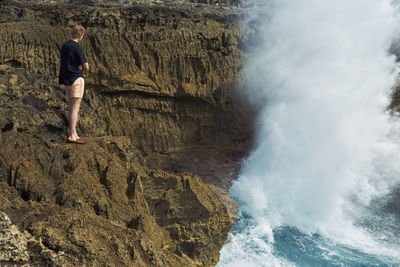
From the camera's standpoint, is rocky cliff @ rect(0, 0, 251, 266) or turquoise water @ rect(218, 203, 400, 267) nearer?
rocky cliff @ rect(0, 0, 251, 266)

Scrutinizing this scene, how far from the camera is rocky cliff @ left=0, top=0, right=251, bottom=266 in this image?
118 inches

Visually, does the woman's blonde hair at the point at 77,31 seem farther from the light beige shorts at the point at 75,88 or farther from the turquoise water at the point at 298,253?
the turquoise water at the point at 298,253

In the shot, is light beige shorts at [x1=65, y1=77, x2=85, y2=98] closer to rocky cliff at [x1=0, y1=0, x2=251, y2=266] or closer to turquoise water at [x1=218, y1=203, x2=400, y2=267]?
rocky cliff at [x1=0, y1=0, x2=251, y2=266]

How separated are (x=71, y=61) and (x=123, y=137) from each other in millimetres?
1511

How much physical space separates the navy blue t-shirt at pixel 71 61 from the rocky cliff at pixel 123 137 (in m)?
0.73

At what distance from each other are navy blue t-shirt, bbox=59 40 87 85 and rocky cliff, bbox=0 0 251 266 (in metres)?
0.73

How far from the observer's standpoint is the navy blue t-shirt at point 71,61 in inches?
170

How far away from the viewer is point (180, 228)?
480 cm

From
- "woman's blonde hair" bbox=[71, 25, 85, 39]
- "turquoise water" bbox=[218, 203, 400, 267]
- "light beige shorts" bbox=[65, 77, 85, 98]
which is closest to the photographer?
"woman's blonde hair" bbox=[71, 25, 85, 39]

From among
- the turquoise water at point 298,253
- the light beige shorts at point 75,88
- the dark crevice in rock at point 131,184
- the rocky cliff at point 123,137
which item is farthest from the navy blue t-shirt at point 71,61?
the turquoise water at point 298,253

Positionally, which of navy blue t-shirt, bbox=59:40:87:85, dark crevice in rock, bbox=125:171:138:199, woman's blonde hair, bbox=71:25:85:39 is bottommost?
dark crevice in rock, bbox=125:171:138:199

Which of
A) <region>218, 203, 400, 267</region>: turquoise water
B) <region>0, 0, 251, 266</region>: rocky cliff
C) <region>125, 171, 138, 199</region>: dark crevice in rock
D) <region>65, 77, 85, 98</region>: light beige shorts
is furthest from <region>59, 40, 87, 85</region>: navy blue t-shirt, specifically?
<region>218, 203, 400, 267</region>: turquoise water

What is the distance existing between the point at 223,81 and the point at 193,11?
298 centimetres

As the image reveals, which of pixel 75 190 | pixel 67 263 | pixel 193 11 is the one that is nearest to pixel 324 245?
pixel 75 190
